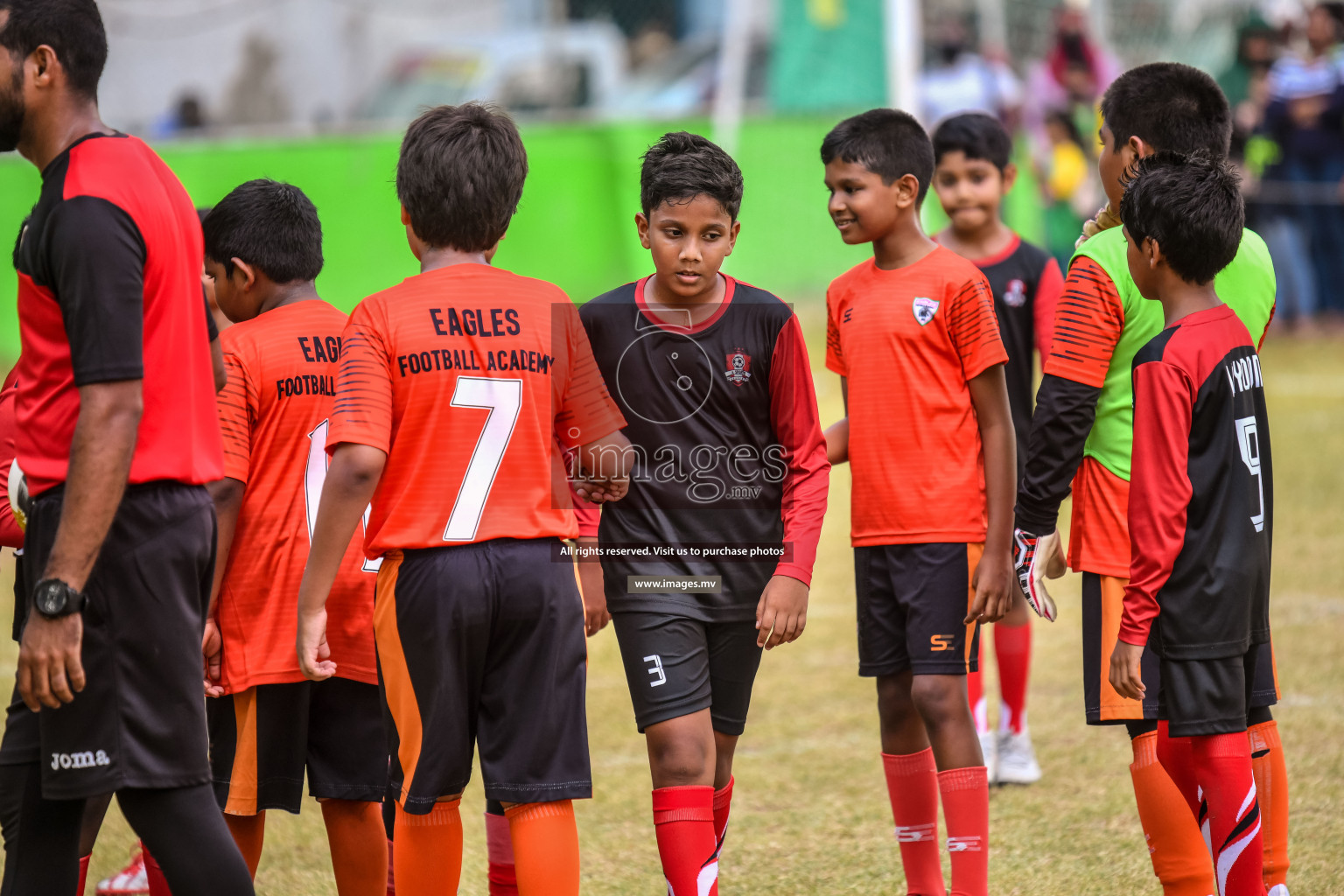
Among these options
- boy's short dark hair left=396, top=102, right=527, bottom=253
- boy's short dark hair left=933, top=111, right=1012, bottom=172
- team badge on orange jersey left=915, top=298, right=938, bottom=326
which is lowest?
team badge on orange jersey left=915, top=298, right=938, bottom=326

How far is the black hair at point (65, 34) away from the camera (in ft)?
9.05

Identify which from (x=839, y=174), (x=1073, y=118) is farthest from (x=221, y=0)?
(x=839, y=174)

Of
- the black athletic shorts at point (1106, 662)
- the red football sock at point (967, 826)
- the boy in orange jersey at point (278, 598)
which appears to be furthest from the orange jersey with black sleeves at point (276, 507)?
the black athletic shorts at point (1106, 662)

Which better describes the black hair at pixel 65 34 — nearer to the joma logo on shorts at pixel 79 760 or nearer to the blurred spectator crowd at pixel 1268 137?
the joma logo on shorts at pixel 79 760

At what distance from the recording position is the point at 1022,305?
5105 mm

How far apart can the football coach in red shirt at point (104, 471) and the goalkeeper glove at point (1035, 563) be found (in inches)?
75.2

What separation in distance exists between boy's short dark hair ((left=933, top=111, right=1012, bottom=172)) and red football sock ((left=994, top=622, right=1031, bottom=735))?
63.7 inches

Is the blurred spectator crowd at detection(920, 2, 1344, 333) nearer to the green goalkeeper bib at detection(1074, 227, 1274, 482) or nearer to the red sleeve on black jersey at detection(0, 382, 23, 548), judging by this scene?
the green goalkeeper bib at detection(1074, 227, 1274, 482)

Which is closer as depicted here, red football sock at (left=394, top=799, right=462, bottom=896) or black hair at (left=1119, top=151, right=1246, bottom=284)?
red football sock at (left=394, top=799, right=462, bottom=896)

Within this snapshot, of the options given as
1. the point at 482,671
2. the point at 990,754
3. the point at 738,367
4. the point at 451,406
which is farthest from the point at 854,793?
the point at 451,406

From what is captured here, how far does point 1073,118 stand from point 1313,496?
24.8ft

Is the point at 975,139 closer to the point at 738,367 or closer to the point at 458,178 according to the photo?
the point at 738,367

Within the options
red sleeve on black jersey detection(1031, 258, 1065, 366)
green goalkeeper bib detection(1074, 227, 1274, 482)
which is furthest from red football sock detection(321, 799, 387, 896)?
red sleeve on black jersey detection(1031, 258, 1065, 366)

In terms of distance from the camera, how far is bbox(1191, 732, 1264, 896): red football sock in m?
3.23
